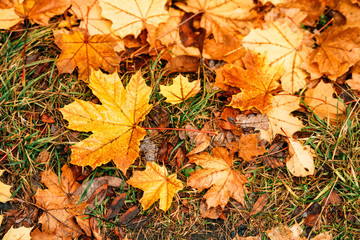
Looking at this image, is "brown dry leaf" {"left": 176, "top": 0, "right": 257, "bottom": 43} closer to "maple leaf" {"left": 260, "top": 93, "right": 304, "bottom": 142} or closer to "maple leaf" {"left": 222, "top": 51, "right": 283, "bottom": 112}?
"maple leaf" {"left": 222, "top": 51, "right": 283, "bottom": 112}

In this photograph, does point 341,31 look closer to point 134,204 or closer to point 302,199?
point 302,199

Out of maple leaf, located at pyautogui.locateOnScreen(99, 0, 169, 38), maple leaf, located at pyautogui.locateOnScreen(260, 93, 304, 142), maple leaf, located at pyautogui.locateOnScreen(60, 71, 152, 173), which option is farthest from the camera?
maple leaf, located at pyautogui.locateOnScreen(260, 93, 304, 142)

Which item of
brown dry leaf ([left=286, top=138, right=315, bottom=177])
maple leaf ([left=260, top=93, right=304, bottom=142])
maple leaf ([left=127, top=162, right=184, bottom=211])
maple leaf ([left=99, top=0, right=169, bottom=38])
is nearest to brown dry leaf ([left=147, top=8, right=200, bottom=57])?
maple leaf ([left=99, top=0, right=169, bottom=38])

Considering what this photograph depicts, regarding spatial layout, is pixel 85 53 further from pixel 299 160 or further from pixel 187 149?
pixel 299 160

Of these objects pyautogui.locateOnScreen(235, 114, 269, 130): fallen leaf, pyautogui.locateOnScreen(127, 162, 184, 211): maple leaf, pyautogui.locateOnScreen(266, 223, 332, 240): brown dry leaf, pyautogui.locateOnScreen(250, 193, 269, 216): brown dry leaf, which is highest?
pyautogui.locateOnScreen(235, 114, 269, 130): fallen leaf

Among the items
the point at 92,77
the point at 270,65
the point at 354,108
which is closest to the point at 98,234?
the point at 92,77

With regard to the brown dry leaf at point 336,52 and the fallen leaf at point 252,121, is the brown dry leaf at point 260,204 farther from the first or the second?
the brown dry leaf at point 336,52
